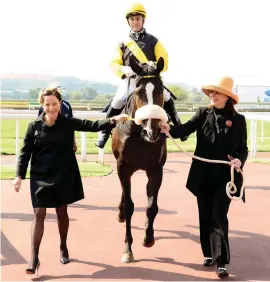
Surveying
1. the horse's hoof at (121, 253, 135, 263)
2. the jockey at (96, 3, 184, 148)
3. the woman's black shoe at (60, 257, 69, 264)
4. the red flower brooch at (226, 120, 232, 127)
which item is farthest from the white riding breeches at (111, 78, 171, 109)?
the woman's black shoe at (60, 257, 69, 264)

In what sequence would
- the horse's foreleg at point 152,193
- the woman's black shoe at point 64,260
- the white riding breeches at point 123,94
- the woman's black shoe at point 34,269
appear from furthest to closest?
the white riding breeches at point 123,94
the horse's foreleg at point 152,193
the woman's black shoe at point 64,260
the woman's black shoe at point 34,269

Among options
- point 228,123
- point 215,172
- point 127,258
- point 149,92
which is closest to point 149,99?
point 149,92

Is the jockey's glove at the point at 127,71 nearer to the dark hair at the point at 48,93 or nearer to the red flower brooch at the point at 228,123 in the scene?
the dark hair at the point at 48,93

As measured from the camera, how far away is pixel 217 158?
14.8ft

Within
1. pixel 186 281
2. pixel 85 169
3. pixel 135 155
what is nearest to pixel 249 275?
pixel 186 281

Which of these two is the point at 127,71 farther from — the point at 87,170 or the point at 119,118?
the point at 87,170

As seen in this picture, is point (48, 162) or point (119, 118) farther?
point (119, 118)

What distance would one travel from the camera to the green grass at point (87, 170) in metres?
9.76

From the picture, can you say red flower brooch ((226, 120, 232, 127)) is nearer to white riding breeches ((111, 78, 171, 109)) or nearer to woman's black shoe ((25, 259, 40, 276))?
white riding breeches ((111, 78, 171, 109))

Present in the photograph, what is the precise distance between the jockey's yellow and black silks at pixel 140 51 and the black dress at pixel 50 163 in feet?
4.02

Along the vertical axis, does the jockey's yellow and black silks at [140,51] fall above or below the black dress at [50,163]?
above

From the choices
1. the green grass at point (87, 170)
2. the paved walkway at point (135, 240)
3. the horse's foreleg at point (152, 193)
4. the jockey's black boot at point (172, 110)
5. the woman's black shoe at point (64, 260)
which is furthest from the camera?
the green grass at point (87, 170)

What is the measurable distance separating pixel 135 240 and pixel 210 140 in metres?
1.68

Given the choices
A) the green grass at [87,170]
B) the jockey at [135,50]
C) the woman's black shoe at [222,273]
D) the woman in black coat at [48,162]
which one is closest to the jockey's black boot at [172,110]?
the jockey at [135,50]
